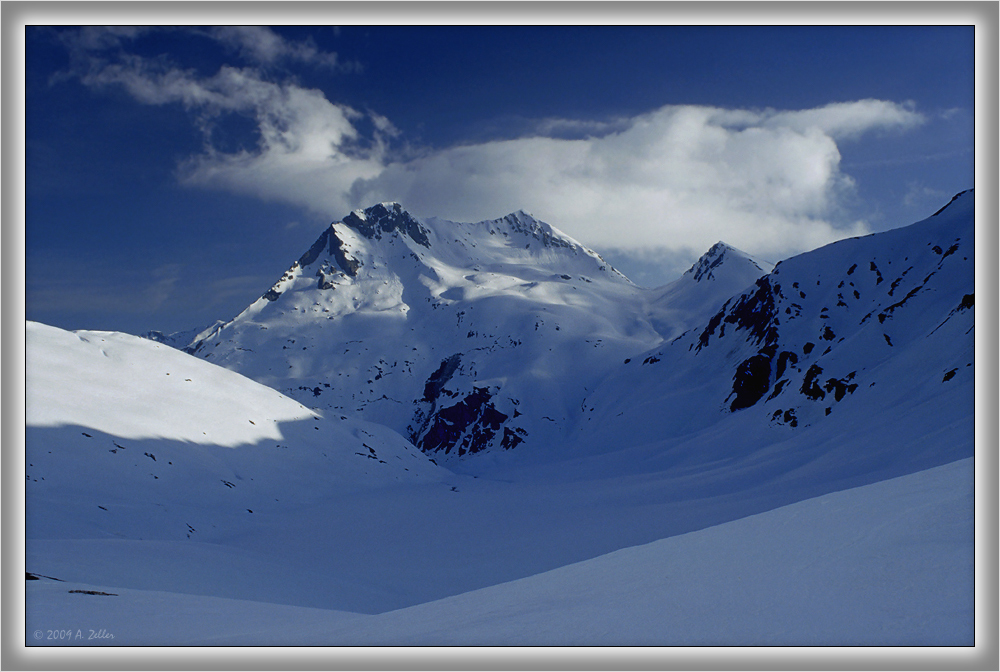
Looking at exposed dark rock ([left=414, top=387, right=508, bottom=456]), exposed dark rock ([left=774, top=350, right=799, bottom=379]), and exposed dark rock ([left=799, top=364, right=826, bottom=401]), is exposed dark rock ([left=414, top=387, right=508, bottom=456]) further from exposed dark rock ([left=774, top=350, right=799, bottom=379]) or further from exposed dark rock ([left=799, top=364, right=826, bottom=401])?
exposed dark rock ([left=799, top=364, right=826, bottom=401])

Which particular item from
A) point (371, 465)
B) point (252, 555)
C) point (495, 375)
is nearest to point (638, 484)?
point (371, 465)

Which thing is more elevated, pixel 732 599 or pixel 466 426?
pixel 466 426

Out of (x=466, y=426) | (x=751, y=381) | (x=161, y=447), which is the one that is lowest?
(x=161, y=447)
